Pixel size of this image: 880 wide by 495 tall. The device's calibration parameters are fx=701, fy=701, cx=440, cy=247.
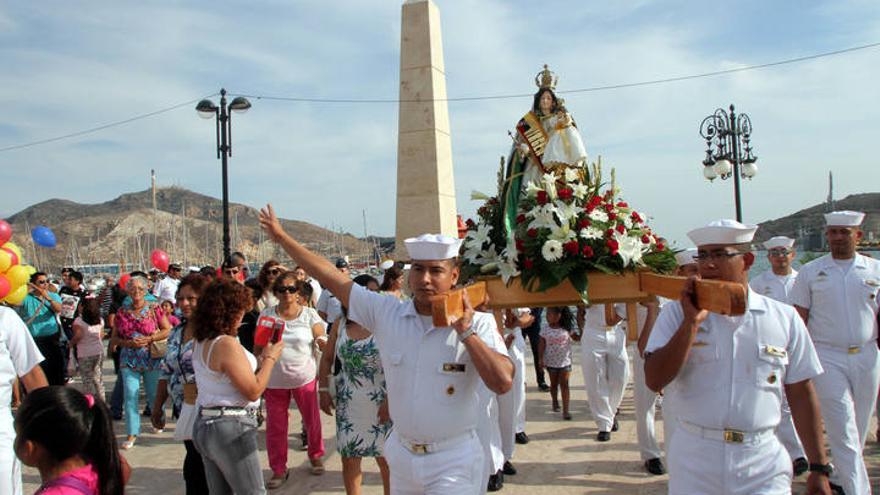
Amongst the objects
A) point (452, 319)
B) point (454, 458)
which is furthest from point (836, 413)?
point (452, 319)

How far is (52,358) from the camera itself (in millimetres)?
9070

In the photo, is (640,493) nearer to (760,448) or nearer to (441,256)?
(760,448)

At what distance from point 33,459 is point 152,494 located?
14.7ft

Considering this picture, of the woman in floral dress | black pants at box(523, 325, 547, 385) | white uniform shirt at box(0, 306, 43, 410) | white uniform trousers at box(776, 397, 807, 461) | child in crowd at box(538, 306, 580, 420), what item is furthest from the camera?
black pants at box(523, 325, 547, 385)

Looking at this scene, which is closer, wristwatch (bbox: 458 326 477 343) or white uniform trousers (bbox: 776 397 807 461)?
wristwatch (bbox: 458 326 477 343)

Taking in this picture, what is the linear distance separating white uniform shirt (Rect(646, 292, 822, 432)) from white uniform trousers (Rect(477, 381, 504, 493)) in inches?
42.4

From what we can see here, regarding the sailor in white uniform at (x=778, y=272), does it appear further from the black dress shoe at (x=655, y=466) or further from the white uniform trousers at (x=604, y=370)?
the black dress shoe at (x=655, y=466)

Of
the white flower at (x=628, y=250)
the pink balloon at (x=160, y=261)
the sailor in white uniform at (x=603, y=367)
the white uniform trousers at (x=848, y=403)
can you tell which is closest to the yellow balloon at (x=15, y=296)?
the white flower at (x=628, y=250)

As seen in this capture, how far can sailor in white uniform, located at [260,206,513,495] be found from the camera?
133 inches

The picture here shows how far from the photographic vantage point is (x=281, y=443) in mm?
6582

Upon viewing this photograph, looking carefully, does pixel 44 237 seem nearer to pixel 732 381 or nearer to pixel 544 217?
pixel 544 217

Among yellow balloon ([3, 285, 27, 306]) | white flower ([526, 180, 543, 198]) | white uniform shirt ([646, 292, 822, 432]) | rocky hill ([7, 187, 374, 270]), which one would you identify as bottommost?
white uniform shirt ([646, 292, 822, 432])

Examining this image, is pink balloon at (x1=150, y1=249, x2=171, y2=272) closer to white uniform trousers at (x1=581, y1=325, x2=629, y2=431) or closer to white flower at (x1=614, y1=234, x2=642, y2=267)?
white uniform trousers at (x1=581, y1=325, x2=629, y2=431)

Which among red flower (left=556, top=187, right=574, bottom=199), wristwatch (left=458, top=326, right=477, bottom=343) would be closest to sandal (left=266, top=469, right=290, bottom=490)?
red flower (left=556, top=187, right=574, bottom=199)
